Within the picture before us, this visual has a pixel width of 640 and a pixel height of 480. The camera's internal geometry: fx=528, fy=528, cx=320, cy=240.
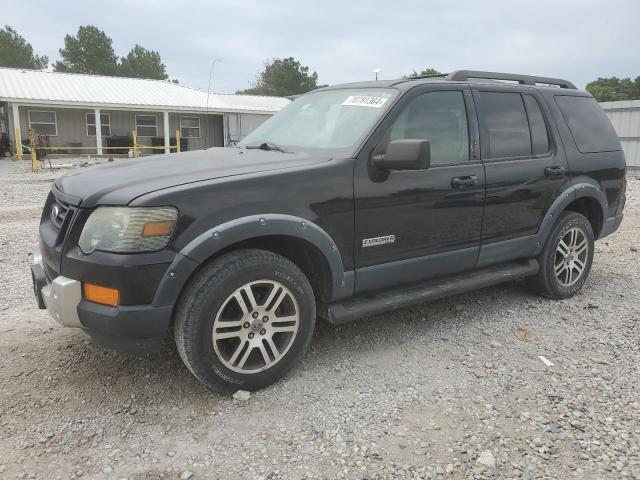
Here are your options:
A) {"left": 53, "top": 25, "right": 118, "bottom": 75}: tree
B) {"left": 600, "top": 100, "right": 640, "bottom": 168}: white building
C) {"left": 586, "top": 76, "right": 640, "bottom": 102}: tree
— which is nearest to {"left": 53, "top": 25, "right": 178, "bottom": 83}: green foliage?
{"left": 53, "top": 25, "right": 118, "bottom": 75}: tree

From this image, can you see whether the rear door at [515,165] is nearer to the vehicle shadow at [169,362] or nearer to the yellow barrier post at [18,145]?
the vehicle shadow at [169,362]

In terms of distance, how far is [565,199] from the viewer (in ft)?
15.0

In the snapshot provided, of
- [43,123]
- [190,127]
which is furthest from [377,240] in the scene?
[190,127]

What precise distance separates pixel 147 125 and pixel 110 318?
83.8 ft

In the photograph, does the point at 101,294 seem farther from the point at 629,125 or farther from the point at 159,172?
the point at 629,125

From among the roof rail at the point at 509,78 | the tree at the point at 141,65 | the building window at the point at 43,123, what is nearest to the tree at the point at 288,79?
the tree at the point at 141,65

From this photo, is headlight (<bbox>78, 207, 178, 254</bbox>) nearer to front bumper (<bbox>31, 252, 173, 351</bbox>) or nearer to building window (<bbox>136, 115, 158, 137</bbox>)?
front bumper (<bbox>31, 252, 173, 351</bbox>)

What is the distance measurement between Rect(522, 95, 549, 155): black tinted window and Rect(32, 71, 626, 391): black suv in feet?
0.05

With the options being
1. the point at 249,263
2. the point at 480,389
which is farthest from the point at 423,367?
the point at 249,263

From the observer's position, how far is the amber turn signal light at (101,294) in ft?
8.89

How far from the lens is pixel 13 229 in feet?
25.0

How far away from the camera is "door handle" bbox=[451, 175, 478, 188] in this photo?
3.82 m

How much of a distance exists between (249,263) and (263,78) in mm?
64213

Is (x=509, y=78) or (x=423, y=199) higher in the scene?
(x=509, y=78)
